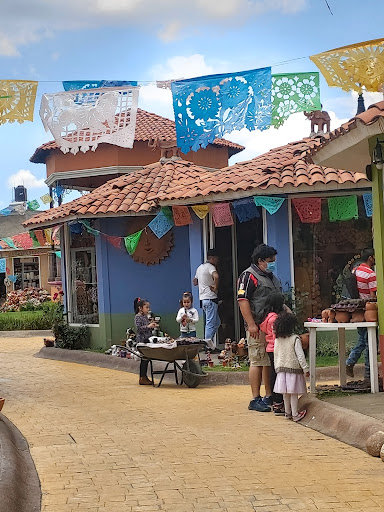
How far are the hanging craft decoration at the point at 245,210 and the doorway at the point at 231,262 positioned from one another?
101 cm

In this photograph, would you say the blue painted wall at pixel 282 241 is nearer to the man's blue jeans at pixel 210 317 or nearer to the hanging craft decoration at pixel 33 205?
the man's blue jeans at pixel 210 317

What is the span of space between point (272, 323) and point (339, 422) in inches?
64.6

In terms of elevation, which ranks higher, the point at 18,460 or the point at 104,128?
the point at 104,128

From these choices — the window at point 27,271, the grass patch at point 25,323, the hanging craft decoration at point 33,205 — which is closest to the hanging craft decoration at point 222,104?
the grass patch at point 25,323

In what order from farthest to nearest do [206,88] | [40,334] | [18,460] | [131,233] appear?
[40,334], [131,233], [206,88], [18,460]

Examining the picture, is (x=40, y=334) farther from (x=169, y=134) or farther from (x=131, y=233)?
(x=131, y=233)

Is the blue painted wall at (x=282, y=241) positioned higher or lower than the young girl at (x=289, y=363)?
higher

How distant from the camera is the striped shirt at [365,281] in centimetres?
1133

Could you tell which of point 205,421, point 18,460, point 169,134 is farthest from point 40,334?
point 18,460

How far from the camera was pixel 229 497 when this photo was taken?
6.28 meters

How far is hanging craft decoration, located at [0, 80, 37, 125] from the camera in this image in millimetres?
12547

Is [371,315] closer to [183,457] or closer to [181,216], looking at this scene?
[183,457]

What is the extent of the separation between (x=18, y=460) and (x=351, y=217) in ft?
28.9

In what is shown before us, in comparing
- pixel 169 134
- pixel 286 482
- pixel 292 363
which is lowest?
pixel 286 482
